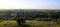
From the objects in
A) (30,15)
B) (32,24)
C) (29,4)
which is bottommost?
(32,24)

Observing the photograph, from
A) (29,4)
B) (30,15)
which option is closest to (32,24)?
(30,15)

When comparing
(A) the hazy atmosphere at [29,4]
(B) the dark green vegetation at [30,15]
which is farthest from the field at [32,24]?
(A) the hazy atmosphere at [29,4]

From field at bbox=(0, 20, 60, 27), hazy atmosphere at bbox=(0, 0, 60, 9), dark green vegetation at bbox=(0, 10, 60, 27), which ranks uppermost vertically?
hazy atmosphere at bbox=(0, 0, 60, 9)

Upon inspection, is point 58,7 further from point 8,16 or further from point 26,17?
point 8,16

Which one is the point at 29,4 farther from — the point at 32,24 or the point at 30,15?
the point at 32,24

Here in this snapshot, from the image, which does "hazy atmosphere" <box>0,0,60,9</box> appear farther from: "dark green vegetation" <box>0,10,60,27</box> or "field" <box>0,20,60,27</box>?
"field" <box>0,20,60,27</box>

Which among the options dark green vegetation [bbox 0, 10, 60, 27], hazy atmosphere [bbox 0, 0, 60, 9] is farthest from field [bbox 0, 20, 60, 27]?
hazy atmosphere [bbox 0, 0, 60, 9]

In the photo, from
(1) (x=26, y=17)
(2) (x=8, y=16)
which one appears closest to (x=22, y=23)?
(1) (x=26, y=17)

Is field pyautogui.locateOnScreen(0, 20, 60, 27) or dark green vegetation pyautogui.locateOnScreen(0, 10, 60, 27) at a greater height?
dark green vegetation pyautogui.locateOnScreen(0, 10, 60, 27)
